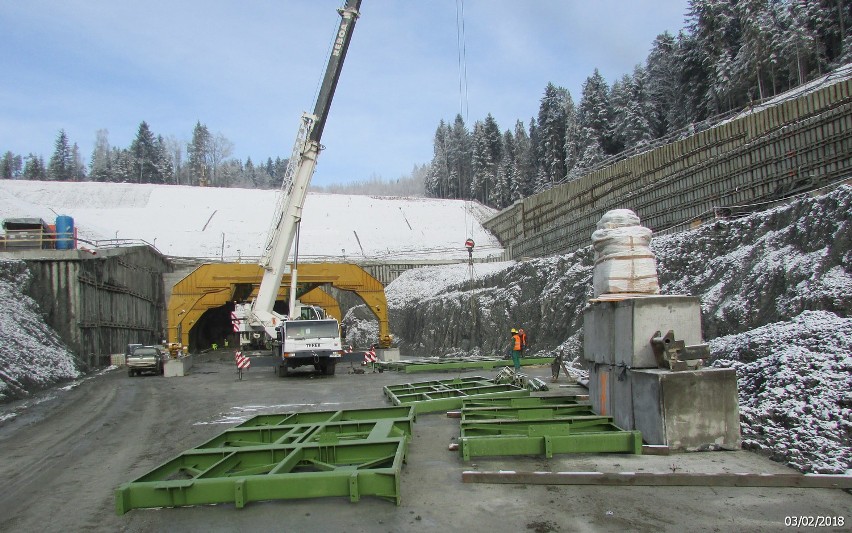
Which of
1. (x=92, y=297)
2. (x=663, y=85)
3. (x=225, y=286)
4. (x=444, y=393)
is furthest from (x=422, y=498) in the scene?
(x=663, y=85)

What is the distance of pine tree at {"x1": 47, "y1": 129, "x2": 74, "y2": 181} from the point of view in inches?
5221

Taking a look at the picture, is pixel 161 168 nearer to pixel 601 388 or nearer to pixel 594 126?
pixel 594 126

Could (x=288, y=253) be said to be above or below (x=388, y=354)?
above

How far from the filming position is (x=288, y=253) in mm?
26312

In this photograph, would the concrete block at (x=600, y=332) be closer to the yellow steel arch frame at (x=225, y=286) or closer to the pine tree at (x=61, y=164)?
the yellow steel arch frame at (x=225, y=286)

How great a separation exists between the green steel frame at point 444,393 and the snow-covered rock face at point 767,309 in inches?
204

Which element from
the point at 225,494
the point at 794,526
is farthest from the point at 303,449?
the point at 794,526

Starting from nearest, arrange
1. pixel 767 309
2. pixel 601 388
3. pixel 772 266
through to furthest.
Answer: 1. pixel 601 388
2. pixel 767 309
3. pixel 772 266

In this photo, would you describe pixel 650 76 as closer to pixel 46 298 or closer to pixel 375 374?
pixel 375 374

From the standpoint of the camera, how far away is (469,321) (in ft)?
116

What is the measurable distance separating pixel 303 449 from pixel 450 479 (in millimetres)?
2092

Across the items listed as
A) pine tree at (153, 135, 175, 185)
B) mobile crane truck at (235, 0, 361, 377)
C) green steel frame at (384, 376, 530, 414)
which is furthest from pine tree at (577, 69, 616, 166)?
pine tree at (153, 135, 175, 185)
